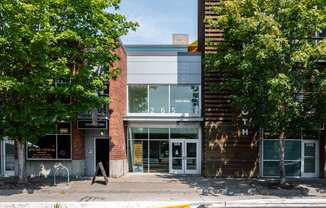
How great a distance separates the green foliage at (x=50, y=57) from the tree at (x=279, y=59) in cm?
521

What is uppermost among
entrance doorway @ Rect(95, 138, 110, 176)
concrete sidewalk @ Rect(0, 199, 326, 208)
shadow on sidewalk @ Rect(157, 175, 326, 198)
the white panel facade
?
Answer: the white panel facade

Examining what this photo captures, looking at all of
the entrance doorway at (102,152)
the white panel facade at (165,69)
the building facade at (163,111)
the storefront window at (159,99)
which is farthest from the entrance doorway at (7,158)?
the storefront window at (159,99)

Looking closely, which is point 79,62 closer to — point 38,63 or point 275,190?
point 38,63

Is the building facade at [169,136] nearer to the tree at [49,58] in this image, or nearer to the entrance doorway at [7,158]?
the entrance doorway at [7,158]

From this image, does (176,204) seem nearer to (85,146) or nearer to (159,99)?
(85,146)

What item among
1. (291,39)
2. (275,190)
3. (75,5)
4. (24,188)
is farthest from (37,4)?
(275,190)

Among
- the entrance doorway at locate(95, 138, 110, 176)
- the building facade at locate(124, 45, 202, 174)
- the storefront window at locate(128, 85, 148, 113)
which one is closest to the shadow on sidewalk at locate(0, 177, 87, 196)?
the entrance doorway at locate(95, 138, 110, 176)

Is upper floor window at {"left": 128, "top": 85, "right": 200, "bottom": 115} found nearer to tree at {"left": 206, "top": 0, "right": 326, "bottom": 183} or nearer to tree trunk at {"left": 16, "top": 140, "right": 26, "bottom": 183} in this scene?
tree at {"left": 206, "top": 0, "right": 326, "bottom": 183}

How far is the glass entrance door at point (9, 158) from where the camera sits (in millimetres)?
19383

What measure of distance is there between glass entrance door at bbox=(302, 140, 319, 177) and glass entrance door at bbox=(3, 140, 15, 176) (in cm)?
1666

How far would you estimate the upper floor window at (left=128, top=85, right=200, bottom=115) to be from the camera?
20219 millimetres

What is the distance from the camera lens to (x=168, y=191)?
48.2 feet

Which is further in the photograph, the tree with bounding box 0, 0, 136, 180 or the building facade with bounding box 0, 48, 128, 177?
the building facade with bounding box 0, 48, 128, 177

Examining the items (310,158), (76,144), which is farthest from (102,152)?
(310,158)
